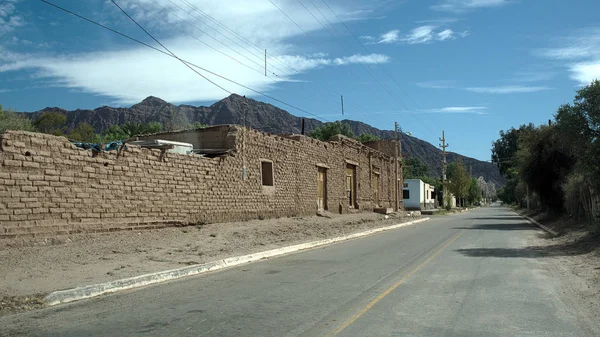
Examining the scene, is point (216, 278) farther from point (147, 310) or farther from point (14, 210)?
point (14, 210)

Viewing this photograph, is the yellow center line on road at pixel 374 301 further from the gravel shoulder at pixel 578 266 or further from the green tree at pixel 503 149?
the green tree at pixel 503 149

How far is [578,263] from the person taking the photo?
14.3 meters

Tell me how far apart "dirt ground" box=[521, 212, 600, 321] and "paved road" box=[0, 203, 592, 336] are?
35 centimetres

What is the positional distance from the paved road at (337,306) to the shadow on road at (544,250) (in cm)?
253

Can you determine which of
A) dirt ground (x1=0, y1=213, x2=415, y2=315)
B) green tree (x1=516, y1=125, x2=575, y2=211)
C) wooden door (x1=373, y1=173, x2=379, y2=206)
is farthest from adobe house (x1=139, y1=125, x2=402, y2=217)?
green tree (x1=516, y1=125, x2=575, y2=211)

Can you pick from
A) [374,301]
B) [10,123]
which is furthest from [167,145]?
[10,123]

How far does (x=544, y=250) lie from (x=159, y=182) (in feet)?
44.7

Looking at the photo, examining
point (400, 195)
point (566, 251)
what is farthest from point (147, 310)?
point (400, 195)

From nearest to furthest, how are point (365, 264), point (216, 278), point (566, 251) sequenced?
point (216, 278), point (365, 264), point (566, 251)

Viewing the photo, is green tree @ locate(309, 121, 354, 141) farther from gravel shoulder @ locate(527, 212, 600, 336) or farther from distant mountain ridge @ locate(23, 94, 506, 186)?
gravel shoulder @ locate(527, 212, 600, 336)

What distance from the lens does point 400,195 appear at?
58.4m

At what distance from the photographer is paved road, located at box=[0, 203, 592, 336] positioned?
703cm

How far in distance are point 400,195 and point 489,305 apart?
5053cm

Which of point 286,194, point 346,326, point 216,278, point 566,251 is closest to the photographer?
point 346,326
